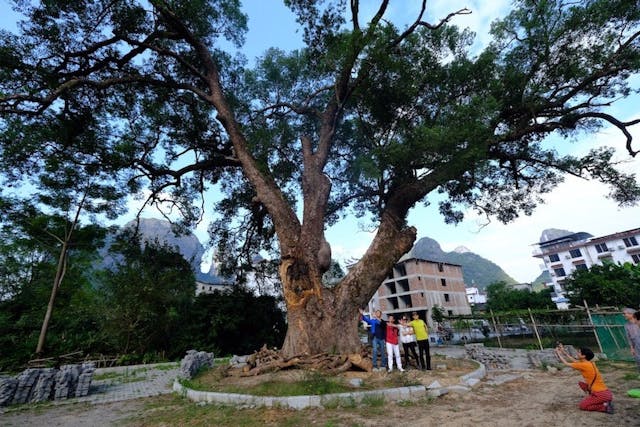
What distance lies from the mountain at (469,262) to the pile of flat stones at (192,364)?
120 meters

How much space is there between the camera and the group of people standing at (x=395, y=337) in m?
7.23

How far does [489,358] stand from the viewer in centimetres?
890

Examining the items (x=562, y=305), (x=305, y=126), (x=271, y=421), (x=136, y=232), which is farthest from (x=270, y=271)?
(x=562, y=305)

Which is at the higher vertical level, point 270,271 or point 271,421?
point 270,271

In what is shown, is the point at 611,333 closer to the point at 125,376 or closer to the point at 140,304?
the point at 125,376

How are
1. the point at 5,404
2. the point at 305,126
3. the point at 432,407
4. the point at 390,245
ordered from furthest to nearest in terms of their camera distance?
the point at 305,126
the point at 390,245
the point at 5,404
the point at 432,407

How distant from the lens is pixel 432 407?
4.73 meters

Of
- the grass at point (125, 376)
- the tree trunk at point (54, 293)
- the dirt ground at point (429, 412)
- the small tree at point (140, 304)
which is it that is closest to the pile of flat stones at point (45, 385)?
the dirt ground at point (429, 412)

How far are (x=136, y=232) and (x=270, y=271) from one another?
6.96m

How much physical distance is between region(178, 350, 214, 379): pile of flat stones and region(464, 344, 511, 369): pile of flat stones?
8.81 meters

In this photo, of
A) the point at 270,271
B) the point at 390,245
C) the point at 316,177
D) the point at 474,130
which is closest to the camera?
the point at 474,130

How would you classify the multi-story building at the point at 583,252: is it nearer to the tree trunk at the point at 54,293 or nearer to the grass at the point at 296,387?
the grass at the point at 296,387

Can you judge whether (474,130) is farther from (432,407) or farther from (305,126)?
(305,126)

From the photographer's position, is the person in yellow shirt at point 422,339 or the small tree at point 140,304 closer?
the person in yellow shirt at point 422,339
